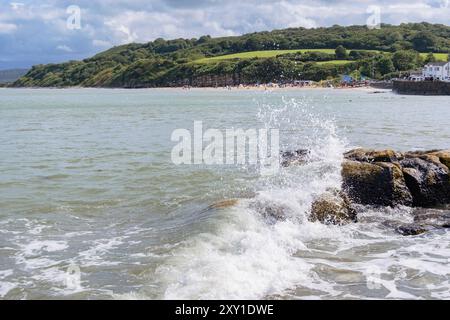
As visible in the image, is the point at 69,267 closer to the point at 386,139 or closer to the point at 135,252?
the point at 135,252

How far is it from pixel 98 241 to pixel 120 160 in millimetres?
14157

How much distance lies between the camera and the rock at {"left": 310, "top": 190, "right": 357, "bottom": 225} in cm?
1458

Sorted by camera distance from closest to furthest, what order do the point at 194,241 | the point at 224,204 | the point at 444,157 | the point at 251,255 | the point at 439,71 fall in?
the point at 251,255, the point at 194,241, the point at 224,204, the point at 444,157, the point at 439,71

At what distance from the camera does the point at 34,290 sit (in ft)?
33.2

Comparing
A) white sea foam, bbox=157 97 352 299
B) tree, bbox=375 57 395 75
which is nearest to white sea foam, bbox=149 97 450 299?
white sea foam, bbox=157 97 352 299

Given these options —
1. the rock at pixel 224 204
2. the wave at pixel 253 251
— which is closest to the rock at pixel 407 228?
the wave at pixel 253 251

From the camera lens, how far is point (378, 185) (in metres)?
16.5

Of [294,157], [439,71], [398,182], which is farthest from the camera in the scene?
[439,71]

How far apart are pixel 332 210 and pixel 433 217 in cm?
304

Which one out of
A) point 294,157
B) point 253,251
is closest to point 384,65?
point 294,157

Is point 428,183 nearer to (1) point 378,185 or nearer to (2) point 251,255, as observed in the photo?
(1) point 378,185

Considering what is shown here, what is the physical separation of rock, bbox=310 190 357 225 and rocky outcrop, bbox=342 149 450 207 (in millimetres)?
1499

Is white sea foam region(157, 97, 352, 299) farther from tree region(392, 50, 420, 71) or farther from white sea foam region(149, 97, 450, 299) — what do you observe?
tree region(392, 50, 420, 71)
